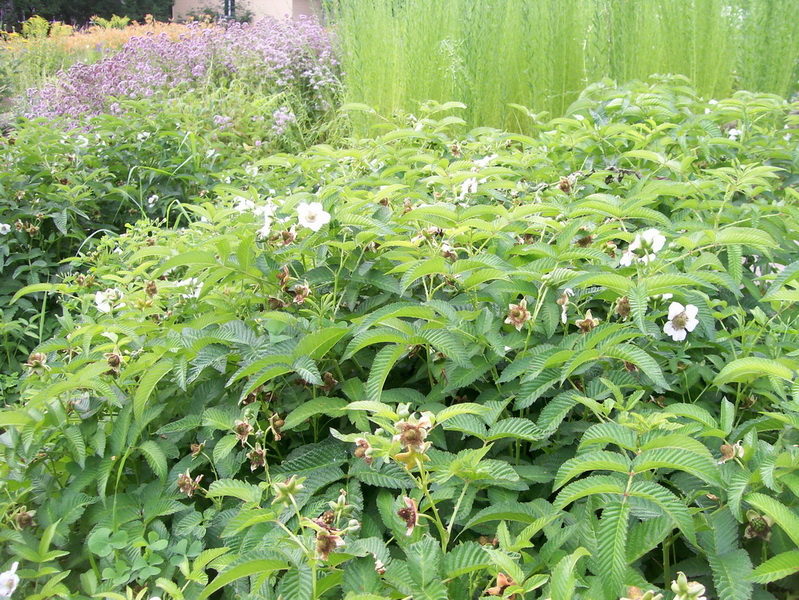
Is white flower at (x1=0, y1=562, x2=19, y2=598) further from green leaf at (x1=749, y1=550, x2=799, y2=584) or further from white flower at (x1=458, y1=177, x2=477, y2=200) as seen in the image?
white flower at (x1=458, y1=177, x2=477, y2=200)

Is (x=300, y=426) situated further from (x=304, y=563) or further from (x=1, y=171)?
(x=1, y=171)

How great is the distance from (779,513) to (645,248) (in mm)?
536

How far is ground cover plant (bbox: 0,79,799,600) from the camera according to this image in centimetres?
92

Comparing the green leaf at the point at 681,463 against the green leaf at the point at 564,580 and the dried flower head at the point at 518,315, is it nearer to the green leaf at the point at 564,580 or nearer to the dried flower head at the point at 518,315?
the green leaf at the point at 564,580

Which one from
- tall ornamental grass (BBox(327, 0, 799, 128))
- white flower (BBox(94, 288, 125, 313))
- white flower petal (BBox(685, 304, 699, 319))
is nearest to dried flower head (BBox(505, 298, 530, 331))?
white flower petal (BBox(685, 304, 699, 319))

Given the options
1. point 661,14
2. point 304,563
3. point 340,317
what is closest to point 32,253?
point 340,317

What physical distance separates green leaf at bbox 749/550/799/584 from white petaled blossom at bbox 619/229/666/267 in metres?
0.57

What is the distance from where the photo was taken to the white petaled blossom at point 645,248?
1.23 metres

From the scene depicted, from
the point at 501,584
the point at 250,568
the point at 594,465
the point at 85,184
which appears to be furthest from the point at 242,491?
the point at 85,184

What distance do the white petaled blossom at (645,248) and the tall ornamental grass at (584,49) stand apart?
104 inches

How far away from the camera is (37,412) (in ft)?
4.39

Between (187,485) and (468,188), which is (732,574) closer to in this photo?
(187,485)

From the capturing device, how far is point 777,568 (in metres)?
0.82

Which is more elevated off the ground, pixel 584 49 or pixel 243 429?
pixel 584 49
